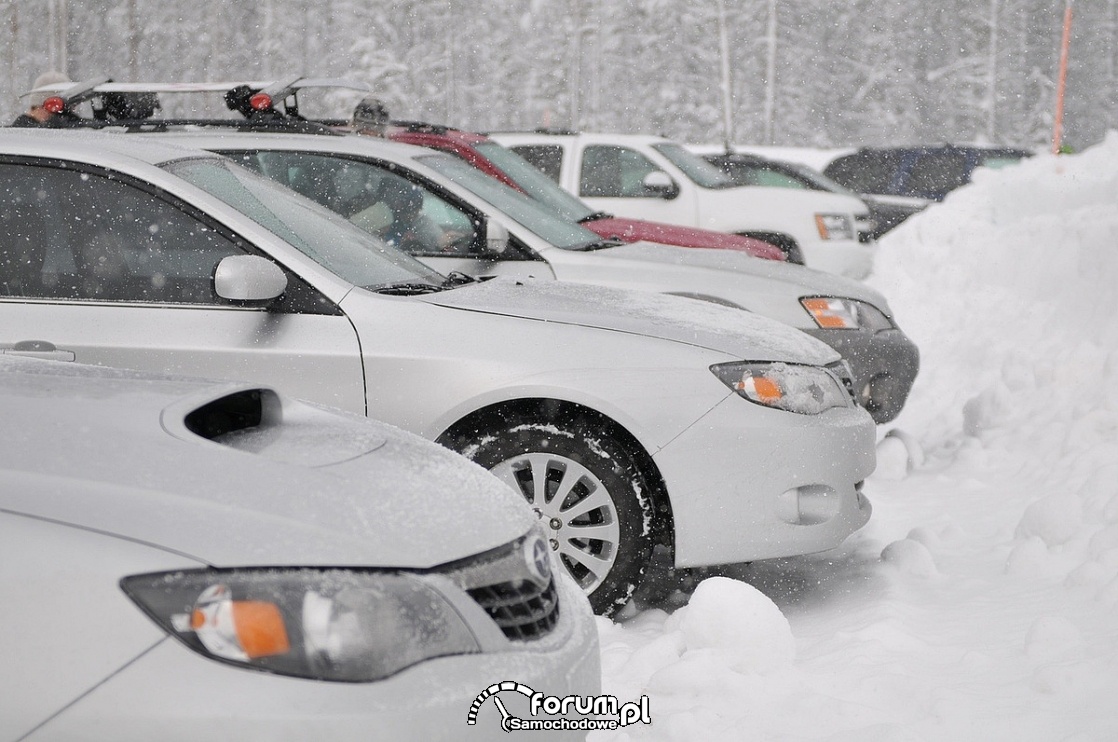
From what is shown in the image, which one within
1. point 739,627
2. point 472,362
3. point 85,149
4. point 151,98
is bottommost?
point 739,627

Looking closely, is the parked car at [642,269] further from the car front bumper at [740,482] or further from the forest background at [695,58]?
the forest background at [695,58]

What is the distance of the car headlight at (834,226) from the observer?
13484 millimetres

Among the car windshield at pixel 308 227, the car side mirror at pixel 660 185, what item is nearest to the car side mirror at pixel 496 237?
the car windshield at pixel 308 227

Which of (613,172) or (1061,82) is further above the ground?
(1061,82)

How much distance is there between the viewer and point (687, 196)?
12844 millimetres

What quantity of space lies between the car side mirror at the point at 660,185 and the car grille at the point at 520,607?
9490 millimetres

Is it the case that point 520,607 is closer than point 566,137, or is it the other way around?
point 520,607

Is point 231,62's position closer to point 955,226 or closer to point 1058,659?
point 955,226

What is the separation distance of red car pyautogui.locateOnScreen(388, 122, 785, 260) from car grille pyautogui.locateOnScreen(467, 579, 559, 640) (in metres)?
5.68

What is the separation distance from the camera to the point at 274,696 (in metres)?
1.91

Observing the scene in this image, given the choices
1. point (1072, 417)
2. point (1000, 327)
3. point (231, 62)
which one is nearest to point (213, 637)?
point (1072, 417)

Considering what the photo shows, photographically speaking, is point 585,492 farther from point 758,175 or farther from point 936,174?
point 936,174

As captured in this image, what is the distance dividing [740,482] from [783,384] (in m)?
0.40

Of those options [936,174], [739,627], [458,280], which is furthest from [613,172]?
[739,627]
